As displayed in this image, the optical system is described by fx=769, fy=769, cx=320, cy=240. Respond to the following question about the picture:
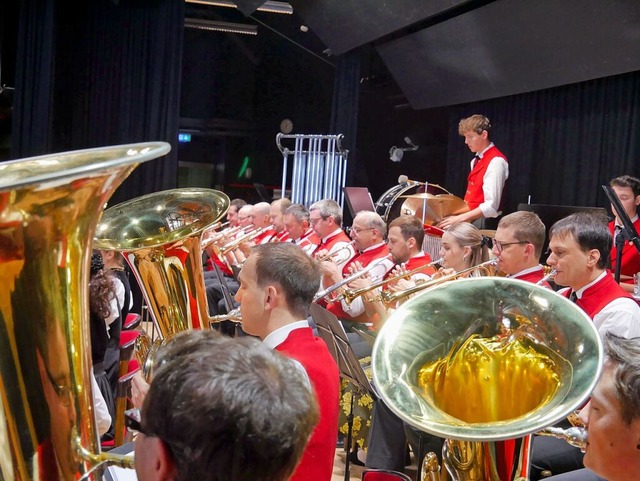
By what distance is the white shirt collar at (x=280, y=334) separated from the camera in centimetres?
236

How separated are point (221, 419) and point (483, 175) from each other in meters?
5.51

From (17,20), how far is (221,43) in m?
2.83

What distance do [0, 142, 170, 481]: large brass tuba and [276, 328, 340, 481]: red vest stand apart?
705mm

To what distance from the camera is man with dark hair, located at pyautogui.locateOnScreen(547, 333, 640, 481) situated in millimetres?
1596

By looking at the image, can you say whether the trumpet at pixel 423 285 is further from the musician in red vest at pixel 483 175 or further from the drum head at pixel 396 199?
the drum head at pixel 396 199

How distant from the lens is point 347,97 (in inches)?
363

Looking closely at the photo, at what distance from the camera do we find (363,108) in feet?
34.2

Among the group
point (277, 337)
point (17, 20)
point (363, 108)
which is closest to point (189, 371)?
point (277, 337)

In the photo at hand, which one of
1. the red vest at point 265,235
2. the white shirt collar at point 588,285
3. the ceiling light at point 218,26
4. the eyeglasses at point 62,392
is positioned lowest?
the red vest at point 265,235

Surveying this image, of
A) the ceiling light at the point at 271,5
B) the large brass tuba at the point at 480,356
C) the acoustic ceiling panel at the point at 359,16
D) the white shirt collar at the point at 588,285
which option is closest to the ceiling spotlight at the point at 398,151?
the acoustic ceiling panel at the point at 359,16

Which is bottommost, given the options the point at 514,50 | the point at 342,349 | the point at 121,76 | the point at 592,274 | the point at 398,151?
the point at 342,349

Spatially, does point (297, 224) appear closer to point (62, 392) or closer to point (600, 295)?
point (600, 295)

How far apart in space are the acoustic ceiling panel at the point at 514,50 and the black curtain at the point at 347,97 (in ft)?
1.91

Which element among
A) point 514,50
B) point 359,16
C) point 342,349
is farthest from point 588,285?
point 359,16
